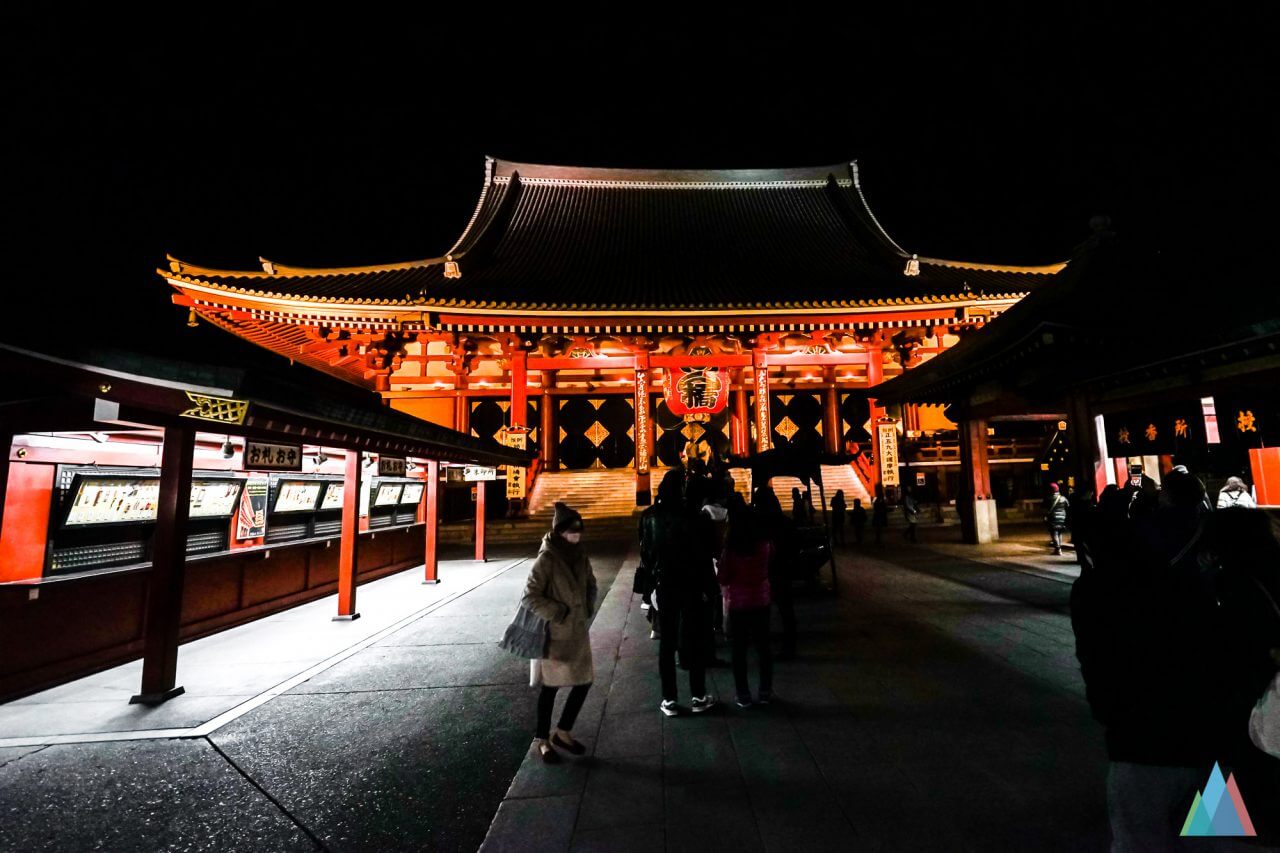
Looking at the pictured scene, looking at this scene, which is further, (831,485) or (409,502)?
(831,485)

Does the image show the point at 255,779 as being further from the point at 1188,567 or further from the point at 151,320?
the point at 1188,567

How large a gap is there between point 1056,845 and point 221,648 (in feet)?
22.8

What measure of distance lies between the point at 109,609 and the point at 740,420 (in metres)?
16.2

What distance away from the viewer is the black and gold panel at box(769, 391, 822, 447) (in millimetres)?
19891

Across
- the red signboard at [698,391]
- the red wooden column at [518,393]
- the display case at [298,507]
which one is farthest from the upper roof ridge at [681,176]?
the display case at [298,507]

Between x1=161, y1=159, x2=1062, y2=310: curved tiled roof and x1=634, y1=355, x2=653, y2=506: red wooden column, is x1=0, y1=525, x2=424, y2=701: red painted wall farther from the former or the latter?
x1=634, y1=355, x2=653, y2=506: red wooden column

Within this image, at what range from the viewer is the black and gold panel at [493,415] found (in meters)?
19.6

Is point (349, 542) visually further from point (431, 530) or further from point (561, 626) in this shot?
point (561, 626)

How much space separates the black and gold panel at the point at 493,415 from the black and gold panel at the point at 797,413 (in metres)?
9.23

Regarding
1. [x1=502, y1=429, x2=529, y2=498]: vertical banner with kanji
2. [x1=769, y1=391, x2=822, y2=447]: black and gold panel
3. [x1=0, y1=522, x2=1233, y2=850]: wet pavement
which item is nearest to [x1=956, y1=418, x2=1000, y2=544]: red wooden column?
[x1=0, y1=522, x2=1233, y2=850]: wet pavement

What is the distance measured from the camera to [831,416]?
19484 millimetres

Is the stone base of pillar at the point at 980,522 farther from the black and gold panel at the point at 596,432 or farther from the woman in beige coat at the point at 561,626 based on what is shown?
the black and gold panel at the point at 596,432

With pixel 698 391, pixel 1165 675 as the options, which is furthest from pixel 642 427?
pixel 1165 675

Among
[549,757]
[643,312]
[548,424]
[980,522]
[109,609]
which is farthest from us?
[548,424]
